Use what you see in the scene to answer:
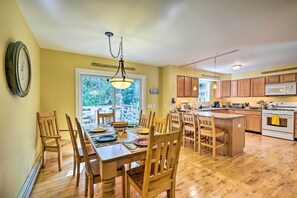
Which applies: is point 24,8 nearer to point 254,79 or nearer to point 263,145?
point 263,145

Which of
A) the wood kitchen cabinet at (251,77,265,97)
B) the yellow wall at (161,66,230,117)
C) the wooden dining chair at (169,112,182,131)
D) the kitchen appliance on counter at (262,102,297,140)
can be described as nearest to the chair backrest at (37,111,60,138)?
the wooden dining chair at (169,112,182,131)

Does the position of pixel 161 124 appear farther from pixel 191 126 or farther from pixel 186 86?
pixel 186 86

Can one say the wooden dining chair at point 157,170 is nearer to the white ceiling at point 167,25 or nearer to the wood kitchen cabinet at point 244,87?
the white ceiling at point 167,25

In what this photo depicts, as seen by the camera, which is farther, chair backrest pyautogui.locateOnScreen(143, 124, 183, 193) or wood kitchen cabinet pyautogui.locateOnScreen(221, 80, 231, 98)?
wood kitchen cabinet pyautogui.locateOnScreen(221, 80, 231, 98)

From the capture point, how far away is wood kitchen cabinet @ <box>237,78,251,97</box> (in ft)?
19.1

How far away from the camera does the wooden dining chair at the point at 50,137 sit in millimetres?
2594

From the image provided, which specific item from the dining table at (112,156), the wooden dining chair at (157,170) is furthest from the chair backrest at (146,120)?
the wooden dining chair at (157,170)

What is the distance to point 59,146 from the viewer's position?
2.58m

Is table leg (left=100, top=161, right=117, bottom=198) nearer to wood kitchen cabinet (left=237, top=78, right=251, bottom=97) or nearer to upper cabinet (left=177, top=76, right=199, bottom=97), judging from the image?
upper cabinet (left=177, top=76, right=199, bottom=97)

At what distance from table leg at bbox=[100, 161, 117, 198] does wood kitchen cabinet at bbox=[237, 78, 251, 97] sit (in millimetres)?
6191

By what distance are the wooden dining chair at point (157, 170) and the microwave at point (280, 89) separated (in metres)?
5.35

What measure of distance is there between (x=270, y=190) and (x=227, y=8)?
2.54 meters

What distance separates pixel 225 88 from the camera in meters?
6.57

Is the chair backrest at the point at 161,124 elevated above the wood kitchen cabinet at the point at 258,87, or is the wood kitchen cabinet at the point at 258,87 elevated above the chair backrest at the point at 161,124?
the wood kitchen cabinet at the point at 258,87
